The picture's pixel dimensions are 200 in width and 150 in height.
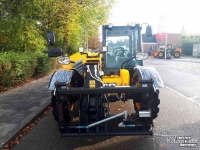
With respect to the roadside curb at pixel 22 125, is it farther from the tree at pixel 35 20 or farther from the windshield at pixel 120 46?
the tree at pixel 35 20

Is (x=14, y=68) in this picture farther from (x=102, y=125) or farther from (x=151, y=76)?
(x=151, y=76)

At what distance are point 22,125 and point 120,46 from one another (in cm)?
307

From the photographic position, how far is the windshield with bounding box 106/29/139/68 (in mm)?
5355

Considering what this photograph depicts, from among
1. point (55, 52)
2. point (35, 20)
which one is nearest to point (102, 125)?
point (55, 52)

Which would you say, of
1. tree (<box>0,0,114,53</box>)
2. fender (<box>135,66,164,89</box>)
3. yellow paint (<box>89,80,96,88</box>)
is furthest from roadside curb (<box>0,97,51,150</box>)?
tree (<box>0,0,114,53</box>)

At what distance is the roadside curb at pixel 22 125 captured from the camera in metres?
3.79

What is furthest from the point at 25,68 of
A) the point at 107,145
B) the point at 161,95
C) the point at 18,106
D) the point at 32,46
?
the point at 107,145

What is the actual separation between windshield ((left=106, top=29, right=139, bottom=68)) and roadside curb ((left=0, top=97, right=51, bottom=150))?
2.16 meters

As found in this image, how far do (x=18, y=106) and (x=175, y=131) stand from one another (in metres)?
4.16

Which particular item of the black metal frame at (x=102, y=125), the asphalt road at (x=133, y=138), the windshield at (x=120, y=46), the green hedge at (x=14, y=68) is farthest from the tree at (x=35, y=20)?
the black metal frame at (x=102, y=125)

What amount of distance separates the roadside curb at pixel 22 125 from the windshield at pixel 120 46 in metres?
2.16

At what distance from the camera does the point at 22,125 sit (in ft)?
14.6

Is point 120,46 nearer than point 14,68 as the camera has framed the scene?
Yes

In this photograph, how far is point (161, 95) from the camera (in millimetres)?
7547
